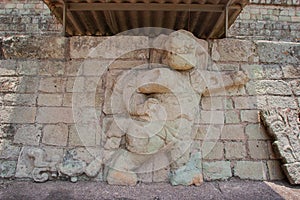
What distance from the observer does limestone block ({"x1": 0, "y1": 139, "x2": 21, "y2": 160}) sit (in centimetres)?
277

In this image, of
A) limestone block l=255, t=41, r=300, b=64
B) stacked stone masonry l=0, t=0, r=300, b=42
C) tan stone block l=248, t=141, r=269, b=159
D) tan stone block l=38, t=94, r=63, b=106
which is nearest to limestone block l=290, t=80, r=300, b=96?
limestone block l=255, t=41, r=300, b=64

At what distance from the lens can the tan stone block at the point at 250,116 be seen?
2.92 meters

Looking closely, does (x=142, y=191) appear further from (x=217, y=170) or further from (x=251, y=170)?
(x=251, y=170)

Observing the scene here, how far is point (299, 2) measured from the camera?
838 cm

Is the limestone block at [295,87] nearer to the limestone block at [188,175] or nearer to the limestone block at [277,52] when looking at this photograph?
the limestone block at [277,52]

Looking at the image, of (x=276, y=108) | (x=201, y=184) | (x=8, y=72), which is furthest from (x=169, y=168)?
(x=8, y=72)

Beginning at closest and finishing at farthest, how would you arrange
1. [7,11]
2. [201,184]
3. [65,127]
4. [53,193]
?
[53,193], [201,184], [65,127], [7,11]

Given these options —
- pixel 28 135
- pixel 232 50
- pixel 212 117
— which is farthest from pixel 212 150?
pixel 28 135

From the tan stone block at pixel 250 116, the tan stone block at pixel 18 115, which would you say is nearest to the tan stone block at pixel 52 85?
the tan stone block at pixel 18 115

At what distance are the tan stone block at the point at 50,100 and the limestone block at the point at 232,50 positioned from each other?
5.44ft

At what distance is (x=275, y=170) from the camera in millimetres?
2826

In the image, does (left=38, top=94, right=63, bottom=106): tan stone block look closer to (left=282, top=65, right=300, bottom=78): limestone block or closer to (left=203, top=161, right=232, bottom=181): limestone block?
(left=203, top=161, right=232, bottom=181): limestone block

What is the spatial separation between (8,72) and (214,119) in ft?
7.30

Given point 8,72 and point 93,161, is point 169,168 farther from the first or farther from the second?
point 8,72
